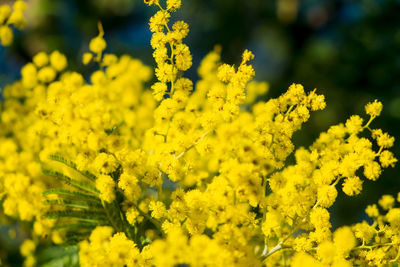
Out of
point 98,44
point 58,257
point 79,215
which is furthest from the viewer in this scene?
point 98,44

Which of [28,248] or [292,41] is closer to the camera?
[28,248]

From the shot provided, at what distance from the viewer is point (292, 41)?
3.11m

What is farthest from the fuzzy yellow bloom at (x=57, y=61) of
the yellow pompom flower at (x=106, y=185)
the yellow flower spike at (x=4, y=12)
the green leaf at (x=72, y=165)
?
the yellow pompom flower at (x=106, y=185)

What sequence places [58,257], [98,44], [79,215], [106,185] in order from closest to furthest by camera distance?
[106,185]
[79,215]
[58,257]
[98,44]

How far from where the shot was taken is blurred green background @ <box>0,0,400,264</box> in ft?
6.48

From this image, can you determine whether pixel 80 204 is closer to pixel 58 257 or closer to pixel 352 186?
pixel 58 257

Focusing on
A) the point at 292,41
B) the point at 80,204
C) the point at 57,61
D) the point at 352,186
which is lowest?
the point at 352,186

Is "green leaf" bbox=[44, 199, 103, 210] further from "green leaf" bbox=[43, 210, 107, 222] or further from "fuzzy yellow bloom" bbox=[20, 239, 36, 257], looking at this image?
"fuzzy yellow bloom" bbox=[20, 239, 36, 257]

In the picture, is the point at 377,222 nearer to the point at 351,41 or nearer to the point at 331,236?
the point at 331,236

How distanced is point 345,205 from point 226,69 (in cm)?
172

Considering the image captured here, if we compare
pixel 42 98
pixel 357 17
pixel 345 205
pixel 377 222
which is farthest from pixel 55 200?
pixel 357 17

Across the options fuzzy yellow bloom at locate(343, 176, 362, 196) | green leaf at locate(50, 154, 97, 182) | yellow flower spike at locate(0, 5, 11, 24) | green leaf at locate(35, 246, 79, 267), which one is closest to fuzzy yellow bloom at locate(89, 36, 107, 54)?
yellow flower spike at locate(0, 5, 11, 24)

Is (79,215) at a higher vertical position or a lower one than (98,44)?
lower

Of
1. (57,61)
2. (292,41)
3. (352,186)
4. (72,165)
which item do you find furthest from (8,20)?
(292,41)
